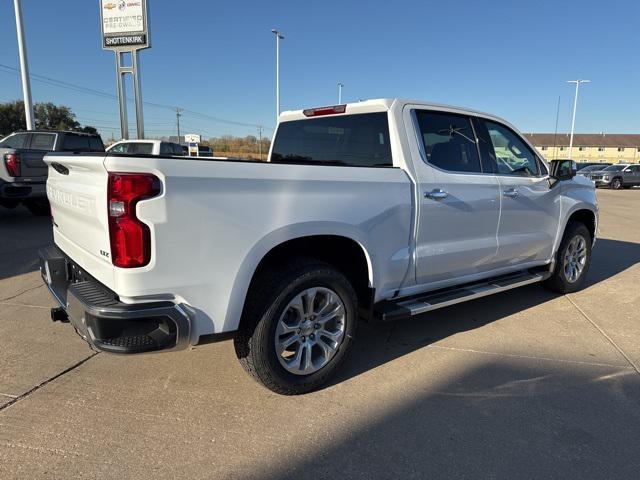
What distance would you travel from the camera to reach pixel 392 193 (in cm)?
326

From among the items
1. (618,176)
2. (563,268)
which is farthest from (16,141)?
(618,176)

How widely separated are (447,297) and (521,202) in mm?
1351

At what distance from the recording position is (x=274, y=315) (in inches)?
111

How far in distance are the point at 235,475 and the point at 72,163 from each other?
195 centimetres

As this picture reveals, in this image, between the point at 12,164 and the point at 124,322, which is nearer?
the point at 124,322

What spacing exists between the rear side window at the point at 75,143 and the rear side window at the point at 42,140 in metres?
0.28

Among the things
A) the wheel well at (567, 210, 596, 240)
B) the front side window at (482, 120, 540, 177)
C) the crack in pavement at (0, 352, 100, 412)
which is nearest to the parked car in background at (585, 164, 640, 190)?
the wheel well at (567, 210, 596, 240)

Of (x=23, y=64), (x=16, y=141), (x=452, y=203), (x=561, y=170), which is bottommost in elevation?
(x=452, y=203)

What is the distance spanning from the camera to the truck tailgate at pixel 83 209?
2408 mm

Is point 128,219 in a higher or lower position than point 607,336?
higher

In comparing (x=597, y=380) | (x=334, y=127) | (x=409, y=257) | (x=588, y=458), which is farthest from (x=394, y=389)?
(x=334, y=127)

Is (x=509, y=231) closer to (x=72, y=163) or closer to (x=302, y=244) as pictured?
(x=302, y=244)

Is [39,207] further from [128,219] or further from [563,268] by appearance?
[563,268]

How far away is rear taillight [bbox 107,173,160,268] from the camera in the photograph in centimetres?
227
